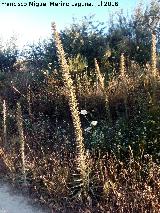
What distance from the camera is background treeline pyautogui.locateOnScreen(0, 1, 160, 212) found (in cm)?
607

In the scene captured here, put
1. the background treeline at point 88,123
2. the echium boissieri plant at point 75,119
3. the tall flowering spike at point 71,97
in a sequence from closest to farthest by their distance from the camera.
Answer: the tall flowering spike at point 71,97, the echium boissieri plant at point 75,119, the background treeline at point 88,123

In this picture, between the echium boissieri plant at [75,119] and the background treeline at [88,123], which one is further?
the background treeline at [88,123]

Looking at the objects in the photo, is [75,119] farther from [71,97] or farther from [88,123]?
[88,123]

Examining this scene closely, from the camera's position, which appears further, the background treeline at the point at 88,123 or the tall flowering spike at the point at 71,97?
the background treeline at the point at 88,123

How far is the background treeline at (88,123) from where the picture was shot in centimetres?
607

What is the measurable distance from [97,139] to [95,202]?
1.61 m

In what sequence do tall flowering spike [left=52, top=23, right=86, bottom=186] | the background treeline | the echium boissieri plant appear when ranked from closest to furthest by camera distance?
tall flowering spike [left=52, top=23, right=86, bottom=186]
the echium boissieri plant
the background treeline

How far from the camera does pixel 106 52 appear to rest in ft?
37.9

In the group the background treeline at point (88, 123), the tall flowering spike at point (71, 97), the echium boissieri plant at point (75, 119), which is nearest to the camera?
the tall flowering spike at point (71, 97)

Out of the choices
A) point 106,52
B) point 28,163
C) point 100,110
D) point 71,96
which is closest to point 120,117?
point 100,110

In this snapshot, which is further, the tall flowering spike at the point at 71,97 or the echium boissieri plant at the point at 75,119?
the echium boissieri plant at the point at 75,119

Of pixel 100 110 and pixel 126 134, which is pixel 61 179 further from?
pixel 100 110

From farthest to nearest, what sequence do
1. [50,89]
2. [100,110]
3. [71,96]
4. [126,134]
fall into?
[50,89]
[100,110]
[126,134]
[71,96]

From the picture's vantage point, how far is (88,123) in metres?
8.72
